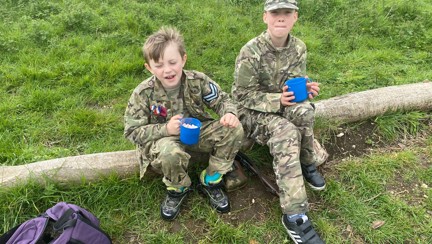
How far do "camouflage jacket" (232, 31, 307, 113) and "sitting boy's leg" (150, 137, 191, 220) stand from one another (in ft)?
2.55

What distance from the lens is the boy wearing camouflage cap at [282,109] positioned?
9.02 ft

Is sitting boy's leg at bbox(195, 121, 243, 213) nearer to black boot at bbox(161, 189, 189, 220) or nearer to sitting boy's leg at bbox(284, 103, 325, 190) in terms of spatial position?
black boot at bbox(161, 189, 189, 220)

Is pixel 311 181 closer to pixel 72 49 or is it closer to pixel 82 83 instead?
pixel 82 83

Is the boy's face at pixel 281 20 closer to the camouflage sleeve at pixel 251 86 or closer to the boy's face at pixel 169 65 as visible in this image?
the camouflage sleeve at pixel 251 86

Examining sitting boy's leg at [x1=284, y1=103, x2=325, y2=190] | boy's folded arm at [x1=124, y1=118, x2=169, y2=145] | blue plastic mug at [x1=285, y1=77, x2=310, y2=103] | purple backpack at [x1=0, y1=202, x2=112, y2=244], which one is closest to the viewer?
purple backpack at [x1=0, y1=202, x2=112, y2=244]

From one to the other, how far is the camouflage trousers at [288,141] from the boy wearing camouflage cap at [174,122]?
0.28 metres

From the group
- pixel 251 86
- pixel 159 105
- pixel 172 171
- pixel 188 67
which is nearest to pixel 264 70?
pixel 251 86

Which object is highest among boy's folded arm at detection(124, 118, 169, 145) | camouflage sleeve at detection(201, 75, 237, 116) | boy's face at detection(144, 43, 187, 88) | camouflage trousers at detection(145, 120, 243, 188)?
boy's face at detection(144, 43, 187, 88)

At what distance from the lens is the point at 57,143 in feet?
11.9

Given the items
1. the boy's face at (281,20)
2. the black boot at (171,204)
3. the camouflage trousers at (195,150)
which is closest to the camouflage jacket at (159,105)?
the camouflage trousers at (195,150)

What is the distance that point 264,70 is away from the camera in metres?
3.25

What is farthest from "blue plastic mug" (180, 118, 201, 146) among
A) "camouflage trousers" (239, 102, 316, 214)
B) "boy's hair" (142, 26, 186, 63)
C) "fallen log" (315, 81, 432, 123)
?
"fallen log" (315, 81, 432, 123)

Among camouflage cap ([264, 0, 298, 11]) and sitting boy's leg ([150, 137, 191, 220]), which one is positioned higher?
camouflage cap ([264, 0, 298, 11])

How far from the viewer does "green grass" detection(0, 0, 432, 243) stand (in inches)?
114
